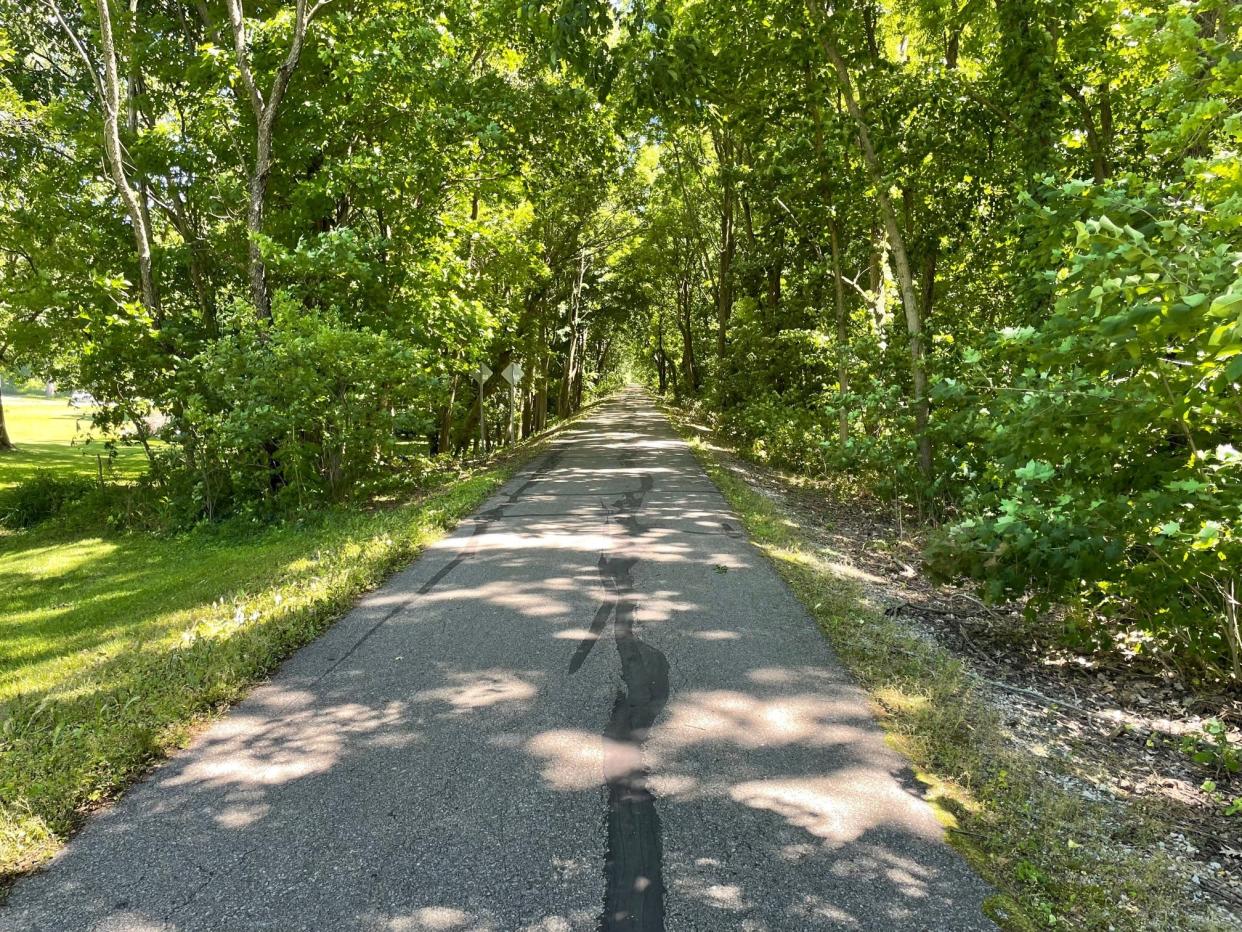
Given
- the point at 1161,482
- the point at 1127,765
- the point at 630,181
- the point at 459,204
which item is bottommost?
the point at 1127,765

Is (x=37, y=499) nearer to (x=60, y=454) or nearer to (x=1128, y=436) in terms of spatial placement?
(x=60, y=454)

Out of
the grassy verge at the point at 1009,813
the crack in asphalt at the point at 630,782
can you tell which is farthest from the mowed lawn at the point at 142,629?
the grassy verge at the point at 1009,813

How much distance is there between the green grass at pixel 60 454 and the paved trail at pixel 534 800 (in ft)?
39.3

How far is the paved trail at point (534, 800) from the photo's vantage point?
103 inches

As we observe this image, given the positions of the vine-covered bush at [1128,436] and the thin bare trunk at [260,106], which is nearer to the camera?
the vine-covered bush at [1128,436]

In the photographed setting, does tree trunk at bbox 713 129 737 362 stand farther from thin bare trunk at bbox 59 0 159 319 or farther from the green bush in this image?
the green bush

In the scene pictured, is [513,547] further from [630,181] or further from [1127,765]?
[630,181]

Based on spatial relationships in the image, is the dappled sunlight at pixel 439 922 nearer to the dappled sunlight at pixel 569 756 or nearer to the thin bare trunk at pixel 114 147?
the dappled sunlight at pixel 569 756

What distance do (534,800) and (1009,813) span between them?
86.4 inches

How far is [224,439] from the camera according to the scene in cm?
1004

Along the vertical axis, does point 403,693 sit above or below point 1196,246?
below

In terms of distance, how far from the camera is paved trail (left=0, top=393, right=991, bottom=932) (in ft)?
8.57

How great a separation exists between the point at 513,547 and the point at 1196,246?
21.4 feet

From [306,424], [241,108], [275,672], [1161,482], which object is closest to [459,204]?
[241,108]
